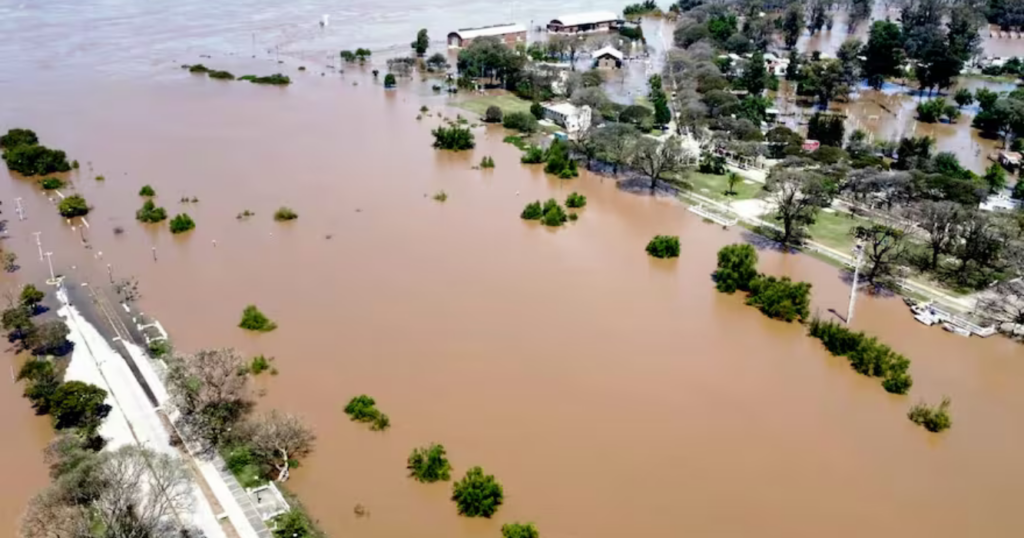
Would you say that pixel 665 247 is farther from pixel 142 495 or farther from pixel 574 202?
pixel 142 495

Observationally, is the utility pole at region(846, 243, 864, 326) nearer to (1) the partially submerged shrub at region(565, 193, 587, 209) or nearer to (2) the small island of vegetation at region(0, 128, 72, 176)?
(1) the partially submerged shrub at region(565, 193, 587, 209)

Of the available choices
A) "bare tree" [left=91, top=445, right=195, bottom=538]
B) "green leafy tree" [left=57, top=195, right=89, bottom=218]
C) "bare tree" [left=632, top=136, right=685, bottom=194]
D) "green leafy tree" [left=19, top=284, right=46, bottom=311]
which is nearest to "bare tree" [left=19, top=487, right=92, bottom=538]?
"bare tree" [left=91, top=445, right=195, bottom=538]

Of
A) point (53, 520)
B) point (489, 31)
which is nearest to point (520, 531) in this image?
point (53, 520)

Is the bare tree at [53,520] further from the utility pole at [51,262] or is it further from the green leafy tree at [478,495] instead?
the utility pole at [51,262]

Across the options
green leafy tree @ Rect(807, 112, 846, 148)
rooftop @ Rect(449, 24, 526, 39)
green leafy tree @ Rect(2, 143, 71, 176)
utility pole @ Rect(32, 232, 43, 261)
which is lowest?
utility pole @ Rect(32, 232, 43, 261)

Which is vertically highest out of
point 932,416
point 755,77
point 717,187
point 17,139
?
point 755,77

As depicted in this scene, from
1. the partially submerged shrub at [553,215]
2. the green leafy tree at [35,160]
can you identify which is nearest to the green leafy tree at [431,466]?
the partially submerged shrub at [553,215]

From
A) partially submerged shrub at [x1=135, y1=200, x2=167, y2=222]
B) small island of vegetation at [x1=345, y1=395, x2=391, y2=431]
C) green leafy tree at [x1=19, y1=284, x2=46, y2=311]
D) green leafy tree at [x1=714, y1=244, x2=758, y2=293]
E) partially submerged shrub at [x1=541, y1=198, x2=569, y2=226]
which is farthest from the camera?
partially submerged shrub at [x1=135, y1=200, x2=167, y2=222]

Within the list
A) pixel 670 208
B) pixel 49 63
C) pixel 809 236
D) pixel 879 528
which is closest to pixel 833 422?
pixel 879 528
